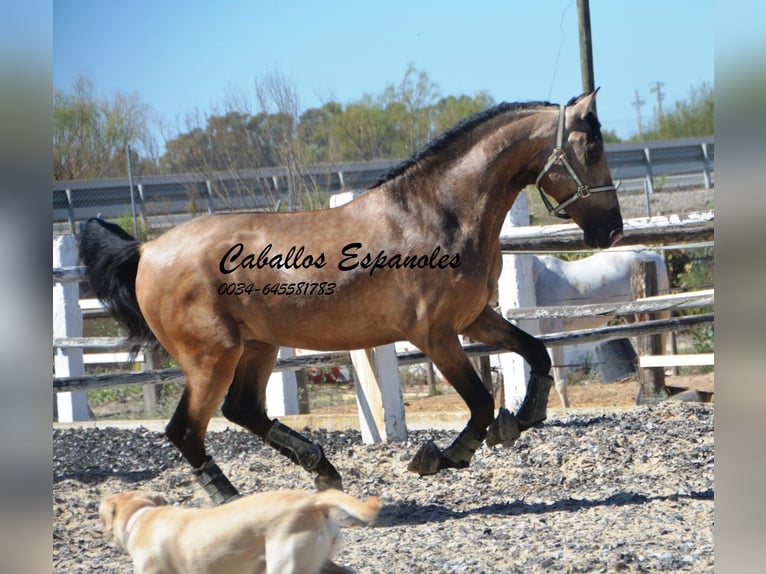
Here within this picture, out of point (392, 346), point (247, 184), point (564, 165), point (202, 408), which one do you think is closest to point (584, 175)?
point (564, 165)

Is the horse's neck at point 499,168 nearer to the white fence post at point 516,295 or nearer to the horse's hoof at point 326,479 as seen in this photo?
the horse's hoof at point 326,479

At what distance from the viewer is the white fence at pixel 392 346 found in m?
6.01

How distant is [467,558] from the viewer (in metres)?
3.44

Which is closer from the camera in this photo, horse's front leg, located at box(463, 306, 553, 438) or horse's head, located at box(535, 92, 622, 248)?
horse's head, located at box(535, 92, 622, 248)

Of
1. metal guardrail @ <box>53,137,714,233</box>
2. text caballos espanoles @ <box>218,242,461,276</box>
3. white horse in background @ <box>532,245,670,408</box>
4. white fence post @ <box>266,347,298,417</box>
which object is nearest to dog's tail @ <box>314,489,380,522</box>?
text caballos espanoles @ <box>218,242,461,276</box>

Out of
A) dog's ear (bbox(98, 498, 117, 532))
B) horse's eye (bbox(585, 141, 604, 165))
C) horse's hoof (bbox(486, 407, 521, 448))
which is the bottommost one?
dog's ear (bbox(98, 498, 117, 532))

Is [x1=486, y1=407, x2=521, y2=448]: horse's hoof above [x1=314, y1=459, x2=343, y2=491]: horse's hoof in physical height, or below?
above

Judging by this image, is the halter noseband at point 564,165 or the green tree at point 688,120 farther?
the green tree at point 688,120

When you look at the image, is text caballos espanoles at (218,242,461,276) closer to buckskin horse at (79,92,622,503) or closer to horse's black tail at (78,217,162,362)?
buckskin horse at (79,92,622,503)

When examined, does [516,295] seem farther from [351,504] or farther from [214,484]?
[351,504]

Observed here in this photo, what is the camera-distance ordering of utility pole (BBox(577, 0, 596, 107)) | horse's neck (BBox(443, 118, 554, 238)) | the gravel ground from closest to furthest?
1. the gravel ground
2. horse's neck (BBox(443, 118, 554, 238))
3. utility pole (BBox(577, 0, 596, 107))

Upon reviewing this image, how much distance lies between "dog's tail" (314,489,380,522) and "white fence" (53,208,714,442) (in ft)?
10.1

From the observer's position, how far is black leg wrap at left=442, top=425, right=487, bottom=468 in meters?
4.26

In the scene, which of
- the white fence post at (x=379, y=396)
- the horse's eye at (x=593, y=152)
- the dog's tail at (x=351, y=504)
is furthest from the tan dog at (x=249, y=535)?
the white fence post at (x=379, y=396)
